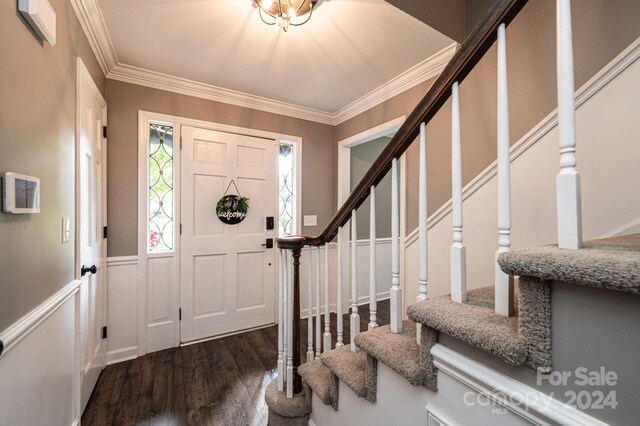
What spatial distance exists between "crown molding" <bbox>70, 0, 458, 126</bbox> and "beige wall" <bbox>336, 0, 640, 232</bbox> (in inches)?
7.0

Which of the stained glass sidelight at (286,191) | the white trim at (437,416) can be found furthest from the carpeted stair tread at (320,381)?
the stained glass sidelight at (286,191)

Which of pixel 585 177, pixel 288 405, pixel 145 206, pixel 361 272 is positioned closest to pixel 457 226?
pixel 585 177

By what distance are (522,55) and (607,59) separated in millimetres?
422

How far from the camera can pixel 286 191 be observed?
10.1 ft

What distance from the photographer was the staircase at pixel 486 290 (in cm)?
52

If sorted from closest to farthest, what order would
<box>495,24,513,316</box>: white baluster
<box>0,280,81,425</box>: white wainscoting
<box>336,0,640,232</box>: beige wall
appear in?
1. <box>495,24,513,316</box>: white baluster
2. <box>0,280,81,425</box>: white wainscoting
3. <box>336,0,640,232</box>: beige wall

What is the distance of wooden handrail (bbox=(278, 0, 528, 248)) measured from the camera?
0.69 m

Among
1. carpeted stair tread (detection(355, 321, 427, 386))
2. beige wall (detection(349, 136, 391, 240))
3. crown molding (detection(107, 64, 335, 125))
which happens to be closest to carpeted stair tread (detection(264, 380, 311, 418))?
carpeted stair tread (detection(355, 321, 427, 386))

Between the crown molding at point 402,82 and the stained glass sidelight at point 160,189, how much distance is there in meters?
1.89

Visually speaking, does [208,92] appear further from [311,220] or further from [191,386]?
[191,386]

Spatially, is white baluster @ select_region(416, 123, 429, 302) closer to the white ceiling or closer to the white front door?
the white ceiling

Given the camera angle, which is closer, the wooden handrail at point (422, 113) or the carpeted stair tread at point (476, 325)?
the carpeted stair tread at point (476, 325)

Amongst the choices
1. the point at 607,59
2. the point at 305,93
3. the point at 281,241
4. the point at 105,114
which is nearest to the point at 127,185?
the point at 105,114

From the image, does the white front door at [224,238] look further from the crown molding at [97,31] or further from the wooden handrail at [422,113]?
the wooden handrail at [422,113]
